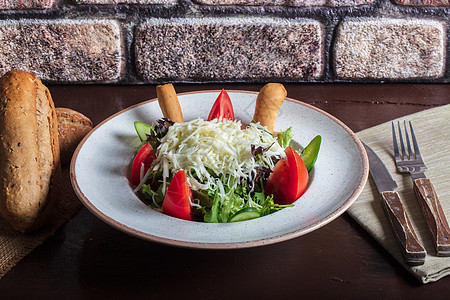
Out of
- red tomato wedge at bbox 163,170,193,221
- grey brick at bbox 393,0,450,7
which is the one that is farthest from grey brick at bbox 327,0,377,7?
red tomato wedge at bbox 163,170,193,221

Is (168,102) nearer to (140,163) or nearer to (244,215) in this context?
(140,163)

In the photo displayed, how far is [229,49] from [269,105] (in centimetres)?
62

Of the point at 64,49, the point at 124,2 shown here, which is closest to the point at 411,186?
the point at 124,2

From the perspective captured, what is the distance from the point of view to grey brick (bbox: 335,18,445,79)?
70.8 inches

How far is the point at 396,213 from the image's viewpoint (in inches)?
39.8

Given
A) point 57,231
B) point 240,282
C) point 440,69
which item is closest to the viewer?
point 240,282

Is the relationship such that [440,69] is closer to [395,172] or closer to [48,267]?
[395,172]

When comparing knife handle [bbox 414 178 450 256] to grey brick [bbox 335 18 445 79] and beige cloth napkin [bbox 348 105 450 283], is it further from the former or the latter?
grey brick [bbox 335 18 445 79]

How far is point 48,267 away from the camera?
3.07 feet

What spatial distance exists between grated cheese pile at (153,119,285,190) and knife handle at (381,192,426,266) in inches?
10.1

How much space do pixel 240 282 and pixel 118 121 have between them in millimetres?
580

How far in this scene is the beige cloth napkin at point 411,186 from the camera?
0.91 meters

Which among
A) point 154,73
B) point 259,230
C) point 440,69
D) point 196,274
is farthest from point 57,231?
point 440,69

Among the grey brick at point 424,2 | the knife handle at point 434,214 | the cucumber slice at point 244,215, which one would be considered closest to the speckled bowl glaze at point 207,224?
the cucumber slice at point 244,215
